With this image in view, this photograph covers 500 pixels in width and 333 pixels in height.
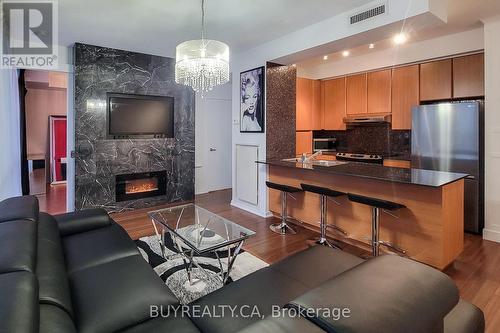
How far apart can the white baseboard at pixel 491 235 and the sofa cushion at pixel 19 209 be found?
179 inches

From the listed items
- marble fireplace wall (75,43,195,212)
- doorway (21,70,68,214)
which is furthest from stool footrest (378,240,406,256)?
→ doorway (21,70,68,214)

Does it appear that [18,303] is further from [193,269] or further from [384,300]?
[193,269]

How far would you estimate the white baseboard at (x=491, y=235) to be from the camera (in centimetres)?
342

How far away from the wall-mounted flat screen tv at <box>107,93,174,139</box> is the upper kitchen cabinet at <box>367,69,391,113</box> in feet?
11.6

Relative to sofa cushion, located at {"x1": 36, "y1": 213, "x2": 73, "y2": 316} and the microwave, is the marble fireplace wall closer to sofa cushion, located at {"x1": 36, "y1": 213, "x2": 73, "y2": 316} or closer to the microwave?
the microwave

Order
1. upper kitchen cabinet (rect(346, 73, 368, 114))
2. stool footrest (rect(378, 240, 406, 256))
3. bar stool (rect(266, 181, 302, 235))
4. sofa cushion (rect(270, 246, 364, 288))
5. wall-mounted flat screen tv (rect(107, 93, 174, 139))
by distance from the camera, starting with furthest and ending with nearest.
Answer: upper kitchen cabinet (rect(346, 73, 368, 114))
wall-mounted flat screen tv (rect(107, 93, 174, 139))
bar stool (rect(266, 181, 302, 235))
stool footrest (rect(378, 240, 406, 256))
sofa cushion (rect(270, 246, 364, 288))

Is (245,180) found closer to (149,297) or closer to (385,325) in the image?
(149,297)

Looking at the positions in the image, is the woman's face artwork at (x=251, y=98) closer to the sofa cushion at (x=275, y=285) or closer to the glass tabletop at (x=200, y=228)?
the glass tabletop at (x=200, y=228)

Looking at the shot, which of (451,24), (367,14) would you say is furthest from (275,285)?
(451,24)

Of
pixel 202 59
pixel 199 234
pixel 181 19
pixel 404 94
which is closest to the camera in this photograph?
pixel 199 234

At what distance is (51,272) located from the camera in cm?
140

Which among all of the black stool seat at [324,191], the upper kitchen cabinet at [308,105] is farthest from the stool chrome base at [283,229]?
the upper kitchen cabinet at [308,105]

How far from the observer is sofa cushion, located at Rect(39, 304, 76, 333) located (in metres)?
0.97

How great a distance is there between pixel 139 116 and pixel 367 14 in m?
3.72
